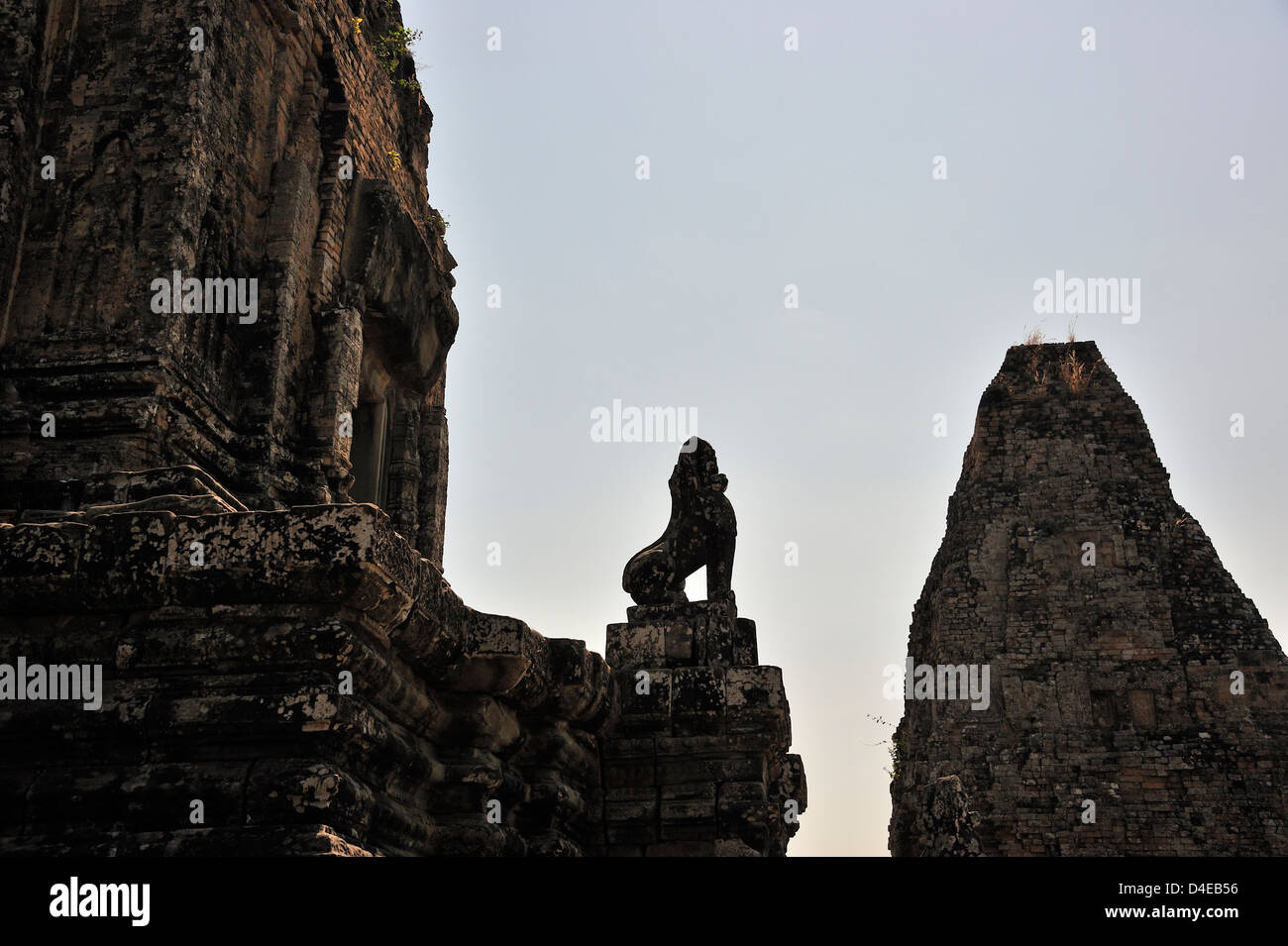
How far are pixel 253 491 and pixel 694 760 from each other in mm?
2998

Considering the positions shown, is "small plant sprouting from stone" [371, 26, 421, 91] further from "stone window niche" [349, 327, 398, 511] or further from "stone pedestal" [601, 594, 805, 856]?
"stone pedestal" [601, 594, 805, 856]

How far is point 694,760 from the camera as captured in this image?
7629mm

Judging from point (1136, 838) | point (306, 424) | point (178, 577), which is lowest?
point (1136, 838)

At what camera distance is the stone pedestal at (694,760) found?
748cm

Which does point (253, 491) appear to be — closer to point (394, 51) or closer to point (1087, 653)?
point (394, 51)

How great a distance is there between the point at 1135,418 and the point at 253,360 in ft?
111

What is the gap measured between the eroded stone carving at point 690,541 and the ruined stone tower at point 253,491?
3.82 feet

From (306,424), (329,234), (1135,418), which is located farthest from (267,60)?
(1135,418)

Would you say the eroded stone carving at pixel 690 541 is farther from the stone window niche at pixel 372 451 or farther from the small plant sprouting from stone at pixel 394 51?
the small plant sprouting from stone at pixel 394 51

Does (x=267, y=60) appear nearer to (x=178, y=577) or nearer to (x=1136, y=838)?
(x=178, y=577)

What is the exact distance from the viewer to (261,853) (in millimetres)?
4379

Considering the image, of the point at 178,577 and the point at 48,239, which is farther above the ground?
the point at 48,239

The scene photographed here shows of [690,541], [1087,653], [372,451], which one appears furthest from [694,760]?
[1087,653]

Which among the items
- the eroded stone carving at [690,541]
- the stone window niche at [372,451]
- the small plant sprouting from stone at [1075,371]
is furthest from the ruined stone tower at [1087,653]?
the eroded stone carving at [690,541]
